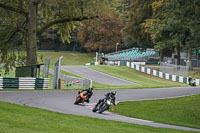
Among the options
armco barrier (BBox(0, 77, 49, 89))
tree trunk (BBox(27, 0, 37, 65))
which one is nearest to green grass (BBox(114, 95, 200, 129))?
armco barrier (BBox(0, 77, 49, 89))

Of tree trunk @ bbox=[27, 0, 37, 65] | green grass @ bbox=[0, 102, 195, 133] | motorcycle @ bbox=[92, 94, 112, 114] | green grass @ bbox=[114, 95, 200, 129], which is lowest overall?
green grass @ bbox=[114, 95, 200, 129]

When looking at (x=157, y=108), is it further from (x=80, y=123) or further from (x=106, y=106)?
(x=80, y=123)

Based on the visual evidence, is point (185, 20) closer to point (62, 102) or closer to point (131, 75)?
point (62, 102)

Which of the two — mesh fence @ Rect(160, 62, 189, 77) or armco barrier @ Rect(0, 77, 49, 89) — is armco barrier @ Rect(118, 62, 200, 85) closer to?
mesh fence @ Rect(160, 62, 189, 77)

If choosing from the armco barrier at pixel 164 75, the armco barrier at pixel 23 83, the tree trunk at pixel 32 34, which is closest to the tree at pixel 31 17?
the tree trunk at pixel 32 34

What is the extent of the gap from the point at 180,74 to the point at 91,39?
4389 centimetres

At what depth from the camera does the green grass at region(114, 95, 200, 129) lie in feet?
62.3

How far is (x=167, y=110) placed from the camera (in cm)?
2097

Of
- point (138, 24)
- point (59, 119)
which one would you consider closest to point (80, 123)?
point (59, 119)

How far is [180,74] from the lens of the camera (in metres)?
50.6

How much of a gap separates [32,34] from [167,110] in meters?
16.5

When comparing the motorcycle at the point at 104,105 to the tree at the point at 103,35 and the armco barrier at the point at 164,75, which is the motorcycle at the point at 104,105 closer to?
the armco barrier at the point at 164,75

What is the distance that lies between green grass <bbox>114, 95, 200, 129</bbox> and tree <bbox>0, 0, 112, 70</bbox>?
39.2 feet

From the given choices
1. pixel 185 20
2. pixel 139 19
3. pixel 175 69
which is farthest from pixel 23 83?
pixel 139 19
